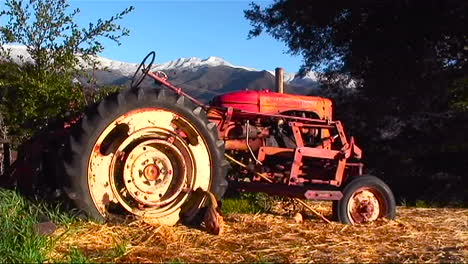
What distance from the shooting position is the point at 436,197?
9.76m

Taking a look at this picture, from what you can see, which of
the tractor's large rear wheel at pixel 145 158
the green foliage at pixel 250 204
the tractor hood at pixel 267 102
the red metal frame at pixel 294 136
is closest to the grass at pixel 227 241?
the tractor's large rear wheel at pixel 145 158

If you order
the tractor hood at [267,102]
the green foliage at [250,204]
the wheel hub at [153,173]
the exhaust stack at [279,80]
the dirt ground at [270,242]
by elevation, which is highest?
the exhaust stack at [279,80]

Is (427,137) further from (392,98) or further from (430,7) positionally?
(430,7)

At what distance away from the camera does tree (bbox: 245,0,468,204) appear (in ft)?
35.5

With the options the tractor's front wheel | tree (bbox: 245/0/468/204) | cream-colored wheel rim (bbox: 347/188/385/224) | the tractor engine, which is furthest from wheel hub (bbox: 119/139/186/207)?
tree (bbox: 245/0/468/204)

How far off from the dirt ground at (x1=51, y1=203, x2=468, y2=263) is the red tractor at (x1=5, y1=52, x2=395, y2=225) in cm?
27

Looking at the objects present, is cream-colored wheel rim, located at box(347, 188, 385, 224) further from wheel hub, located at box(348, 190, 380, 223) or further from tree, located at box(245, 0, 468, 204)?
tree, located at box(245, 0, 468, 204)

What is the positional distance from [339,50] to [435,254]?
7.93 metres

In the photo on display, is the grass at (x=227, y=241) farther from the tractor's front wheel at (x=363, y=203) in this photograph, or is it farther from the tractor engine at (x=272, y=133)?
the tractor engine at (x=272, y=133)

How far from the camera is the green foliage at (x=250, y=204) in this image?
698 centimetres

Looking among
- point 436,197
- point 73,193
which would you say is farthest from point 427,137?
point 73,193

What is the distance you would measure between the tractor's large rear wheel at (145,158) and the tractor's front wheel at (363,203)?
1200mm

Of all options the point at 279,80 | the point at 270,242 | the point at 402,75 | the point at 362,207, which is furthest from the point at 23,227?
the point at 402,75

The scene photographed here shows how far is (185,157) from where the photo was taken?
581 cm
